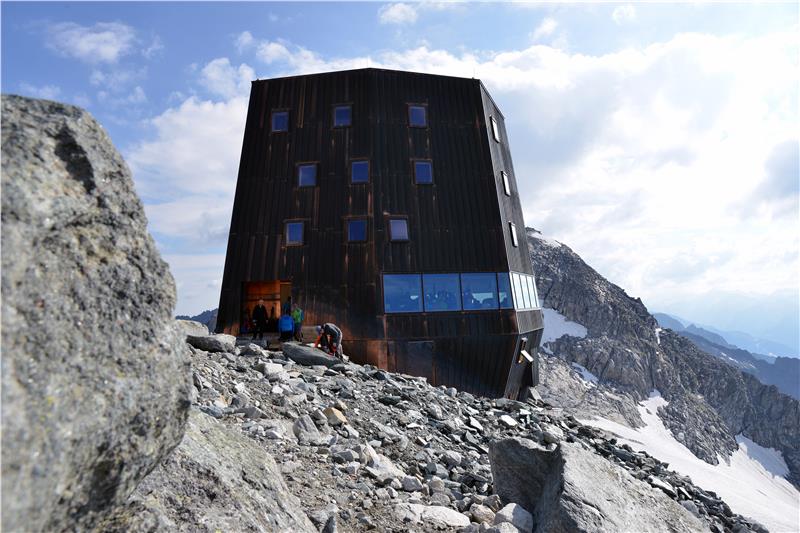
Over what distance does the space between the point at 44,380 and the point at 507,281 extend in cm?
2092

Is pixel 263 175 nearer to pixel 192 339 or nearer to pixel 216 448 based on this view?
pixel 192 339

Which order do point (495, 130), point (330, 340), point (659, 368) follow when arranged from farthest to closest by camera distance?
point (659, 368) < point (495, 130) < point (330, 340)

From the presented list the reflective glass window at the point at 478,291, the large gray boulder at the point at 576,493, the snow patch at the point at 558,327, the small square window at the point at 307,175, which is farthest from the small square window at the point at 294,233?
the snow patch at the point at 558,327

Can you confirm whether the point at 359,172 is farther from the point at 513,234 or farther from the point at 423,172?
the point at 513,234

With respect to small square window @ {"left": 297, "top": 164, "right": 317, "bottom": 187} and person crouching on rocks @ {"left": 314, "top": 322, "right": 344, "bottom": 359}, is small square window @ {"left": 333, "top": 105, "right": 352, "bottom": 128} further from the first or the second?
person crouching on rocks @ {"left": 314, "top": 322, "right": 344, "bottom": 359}

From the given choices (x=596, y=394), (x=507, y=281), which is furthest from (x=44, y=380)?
(x=596, y=394)

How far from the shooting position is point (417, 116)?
24141 millimetres

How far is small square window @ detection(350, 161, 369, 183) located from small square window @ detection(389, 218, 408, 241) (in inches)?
97.1

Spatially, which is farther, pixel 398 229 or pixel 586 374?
pixel 586 374

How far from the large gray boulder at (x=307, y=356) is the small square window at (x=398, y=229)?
310 inches

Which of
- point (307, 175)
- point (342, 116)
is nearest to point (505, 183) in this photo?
point (342, 116)

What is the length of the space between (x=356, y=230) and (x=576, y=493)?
1759 centimetres

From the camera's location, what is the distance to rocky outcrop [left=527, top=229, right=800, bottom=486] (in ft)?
324

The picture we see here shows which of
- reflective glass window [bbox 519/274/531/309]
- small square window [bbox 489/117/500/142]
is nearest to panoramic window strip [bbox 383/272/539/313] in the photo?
reflective glass window [bbox 519/274/531/309]
